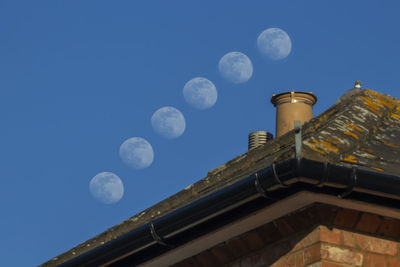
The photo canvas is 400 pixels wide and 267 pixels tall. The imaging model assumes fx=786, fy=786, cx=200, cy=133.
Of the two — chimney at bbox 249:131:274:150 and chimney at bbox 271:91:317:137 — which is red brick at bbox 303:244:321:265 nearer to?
chimney at bbox 271:91:317:137

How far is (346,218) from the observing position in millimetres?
6711

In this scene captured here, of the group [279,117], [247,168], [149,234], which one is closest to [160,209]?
[247,168]

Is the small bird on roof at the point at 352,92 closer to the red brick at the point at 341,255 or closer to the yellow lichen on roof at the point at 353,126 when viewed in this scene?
the yellow lichen on roof at the point at 353,126

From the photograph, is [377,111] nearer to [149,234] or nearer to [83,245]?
[149,234]

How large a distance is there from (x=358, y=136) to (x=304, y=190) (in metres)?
1.65

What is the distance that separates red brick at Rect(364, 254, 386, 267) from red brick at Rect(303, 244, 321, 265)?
453mm

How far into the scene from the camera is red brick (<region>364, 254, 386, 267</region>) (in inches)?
263

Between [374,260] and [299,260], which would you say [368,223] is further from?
[299,260]

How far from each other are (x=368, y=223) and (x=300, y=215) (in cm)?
59

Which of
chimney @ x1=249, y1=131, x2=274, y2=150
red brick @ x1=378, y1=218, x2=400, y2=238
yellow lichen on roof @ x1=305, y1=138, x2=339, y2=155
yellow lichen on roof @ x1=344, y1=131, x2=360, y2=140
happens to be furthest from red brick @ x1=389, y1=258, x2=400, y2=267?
chimney @ x1=249, y1=131, x2=274, y2=150

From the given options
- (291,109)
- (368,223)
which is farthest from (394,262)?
(291,109)

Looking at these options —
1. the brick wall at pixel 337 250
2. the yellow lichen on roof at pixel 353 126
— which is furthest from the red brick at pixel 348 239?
the yellow lichen on roof at pixel 353 126

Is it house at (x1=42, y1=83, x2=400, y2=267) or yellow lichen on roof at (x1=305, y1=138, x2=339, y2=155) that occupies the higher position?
yellow lichen on roof at (x1=305, y1=138, x2=339, y2=155)

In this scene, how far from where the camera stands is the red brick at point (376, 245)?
22.2 feet
